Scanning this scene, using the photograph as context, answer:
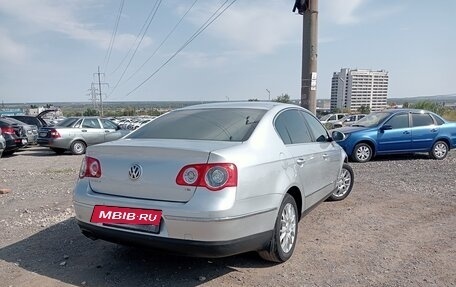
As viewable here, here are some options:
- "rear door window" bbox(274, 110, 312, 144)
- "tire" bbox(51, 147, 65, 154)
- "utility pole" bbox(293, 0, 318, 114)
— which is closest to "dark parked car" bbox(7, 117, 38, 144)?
"tire" bbox(51, 147, 65, 154)

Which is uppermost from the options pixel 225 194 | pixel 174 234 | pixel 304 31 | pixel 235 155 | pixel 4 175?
pixel 304 31

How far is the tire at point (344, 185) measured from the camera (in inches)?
232

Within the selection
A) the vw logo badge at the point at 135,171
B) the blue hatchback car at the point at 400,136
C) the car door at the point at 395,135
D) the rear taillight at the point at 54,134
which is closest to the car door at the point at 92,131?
the rear taillight at the point at 54,134

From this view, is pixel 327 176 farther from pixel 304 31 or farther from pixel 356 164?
pixel 304 31

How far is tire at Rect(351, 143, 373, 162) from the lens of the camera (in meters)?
10.0

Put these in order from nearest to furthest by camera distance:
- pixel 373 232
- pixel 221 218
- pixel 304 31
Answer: pixel 221 218 → pixel 373 232 → pixel 304 31

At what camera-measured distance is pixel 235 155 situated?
9.70ft

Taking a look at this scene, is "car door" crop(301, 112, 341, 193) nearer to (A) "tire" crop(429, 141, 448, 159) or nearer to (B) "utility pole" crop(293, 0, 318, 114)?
(B) "utility pole" crop(293, 0, 318, 114)

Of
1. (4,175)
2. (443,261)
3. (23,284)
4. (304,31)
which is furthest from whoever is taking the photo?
(304,31)

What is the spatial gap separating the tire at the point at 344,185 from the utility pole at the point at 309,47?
4.15 meters

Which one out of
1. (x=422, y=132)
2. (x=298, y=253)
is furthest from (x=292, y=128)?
(x=422, y=132)

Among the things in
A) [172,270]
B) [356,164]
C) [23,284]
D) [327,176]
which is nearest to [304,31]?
[356,164]

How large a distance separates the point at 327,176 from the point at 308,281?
1.85 m

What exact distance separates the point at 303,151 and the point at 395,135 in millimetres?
7290
